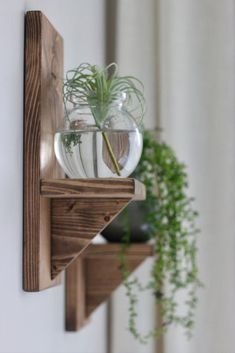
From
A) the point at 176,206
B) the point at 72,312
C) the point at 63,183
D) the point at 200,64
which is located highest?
the point at 200,64

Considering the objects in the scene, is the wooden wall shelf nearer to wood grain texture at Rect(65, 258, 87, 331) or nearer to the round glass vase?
the round glass vase

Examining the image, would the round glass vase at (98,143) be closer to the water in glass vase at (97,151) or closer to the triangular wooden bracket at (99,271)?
the water in glass vase at (97,151)

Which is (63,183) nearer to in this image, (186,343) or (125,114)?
(125,114)

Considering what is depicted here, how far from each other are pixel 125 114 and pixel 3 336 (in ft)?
1.24

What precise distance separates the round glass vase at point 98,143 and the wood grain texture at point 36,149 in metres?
0.03

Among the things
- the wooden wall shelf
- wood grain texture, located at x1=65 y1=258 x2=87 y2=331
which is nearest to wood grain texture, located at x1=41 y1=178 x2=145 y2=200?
the wooden wall shelf

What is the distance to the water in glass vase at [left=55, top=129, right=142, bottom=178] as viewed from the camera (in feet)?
3.03

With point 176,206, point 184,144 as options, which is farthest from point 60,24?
point 184,144

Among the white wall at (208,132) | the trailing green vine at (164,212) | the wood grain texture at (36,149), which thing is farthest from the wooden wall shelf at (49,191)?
the white wall at (208,132)

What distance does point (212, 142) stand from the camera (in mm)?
1747

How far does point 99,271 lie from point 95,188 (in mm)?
695

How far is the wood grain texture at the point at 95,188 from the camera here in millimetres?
901

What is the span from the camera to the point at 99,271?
1.57m

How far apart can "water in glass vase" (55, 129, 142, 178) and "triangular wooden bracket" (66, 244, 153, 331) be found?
48 cm
